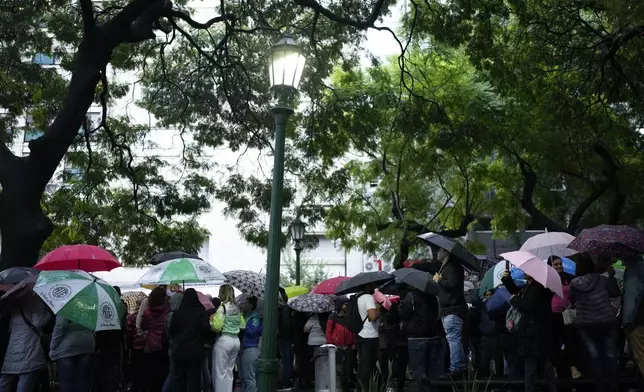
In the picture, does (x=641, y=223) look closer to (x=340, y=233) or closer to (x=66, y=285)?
(x=340, y=233)

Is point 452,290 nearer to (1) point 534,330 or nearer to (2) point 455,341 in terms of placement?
(2) point 455,341

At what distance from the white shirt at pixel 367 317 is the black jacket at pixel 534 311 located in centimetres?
231

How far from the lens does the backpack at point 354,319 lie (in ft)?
34.4

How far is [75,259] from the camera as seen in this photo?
11070mm

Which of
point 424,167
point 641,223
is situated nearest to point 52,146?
point 424,167

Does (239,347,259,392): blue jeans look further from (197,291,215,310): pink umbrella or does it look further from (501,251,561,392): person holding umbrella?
(501,251,561,392): person holding umbrella

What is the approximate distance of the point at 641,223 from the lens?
2111 cm

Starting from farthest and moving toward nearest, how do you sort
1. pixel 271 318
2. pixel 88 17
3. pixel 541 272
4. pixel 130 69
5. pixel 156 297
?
1. pixel 130 69
2. pixel 156 297
3. pixel 88 17
4. pixel 541 272
5. pixel 271 318

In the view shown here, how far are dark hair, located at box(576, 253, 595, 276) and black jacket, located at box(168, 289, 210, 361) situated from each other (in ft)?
16.8

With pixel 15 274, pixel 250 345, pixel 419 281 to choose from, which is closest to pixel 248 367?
pixel 250 345

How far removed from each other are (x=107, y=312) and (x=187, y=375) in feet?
6.78

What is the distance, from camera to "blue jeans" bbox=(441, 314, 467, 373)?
32.6 feet

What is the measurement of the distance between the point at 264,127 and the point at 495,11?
285 inches

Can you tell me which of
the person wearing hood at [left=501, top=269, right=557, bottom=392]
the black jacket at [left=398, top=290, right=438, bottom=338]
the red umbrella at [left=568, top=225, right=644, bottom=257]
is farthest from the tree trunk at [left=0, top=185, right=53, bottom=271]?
the red umbrella at [left=568, top=225, right=644, bottom=257]
